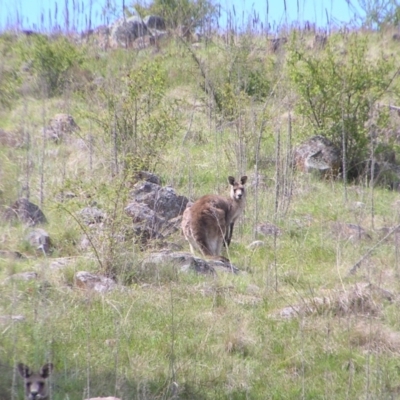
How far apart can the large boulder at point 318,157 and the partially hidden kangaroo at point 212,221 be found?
109 inches

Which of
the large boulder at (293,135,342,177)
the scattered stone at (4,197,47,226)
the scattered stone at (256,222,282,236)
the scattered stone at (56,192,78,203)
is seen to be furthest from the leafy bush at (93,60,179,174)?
the large boulder at (293,135,342,177)

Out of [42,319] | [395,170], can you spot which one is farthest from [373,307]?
[395,170]

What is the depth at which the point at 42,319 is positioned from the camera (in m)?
7.33

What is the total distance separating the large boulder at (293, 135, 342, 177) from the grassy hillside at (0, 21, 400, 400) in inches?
13.8

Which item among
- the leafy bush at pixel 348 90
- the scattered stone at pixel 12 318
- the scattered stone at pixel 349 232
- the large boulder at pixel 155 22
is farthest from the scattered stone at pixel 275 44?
the scattered stone at pixel 12 318

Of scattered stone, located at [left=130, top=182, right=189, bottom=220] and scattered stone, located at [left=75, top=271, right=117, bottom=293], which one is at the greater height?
scattered stone, located at [left=130, top=182, right=189, bottom=220]

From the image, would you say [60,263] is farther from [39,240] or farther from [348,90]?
[348,90]

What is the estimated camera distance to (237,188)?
1195cm

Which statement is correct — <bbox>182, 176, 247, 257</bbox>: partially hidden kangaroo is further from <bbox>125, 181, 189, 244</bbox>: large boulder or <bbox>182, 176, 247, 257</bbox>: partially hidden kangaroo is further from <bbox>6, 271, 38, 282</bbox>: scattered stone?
<bbox>6, 271, 38, 282</bbox>: scattered stone

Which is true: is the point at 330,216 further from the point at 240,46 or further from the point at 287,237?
the point at 240,46

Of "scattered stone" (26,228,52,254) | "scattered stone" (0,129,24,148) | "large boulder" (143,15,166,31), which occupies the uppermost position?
"large boulder" (143,15,166,31)

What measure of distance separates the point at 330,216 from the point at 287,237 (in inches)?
45.0

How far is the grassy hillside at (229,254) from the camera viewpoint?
7.13 m

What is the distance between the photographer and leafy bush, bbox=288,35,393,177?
14531 mm
